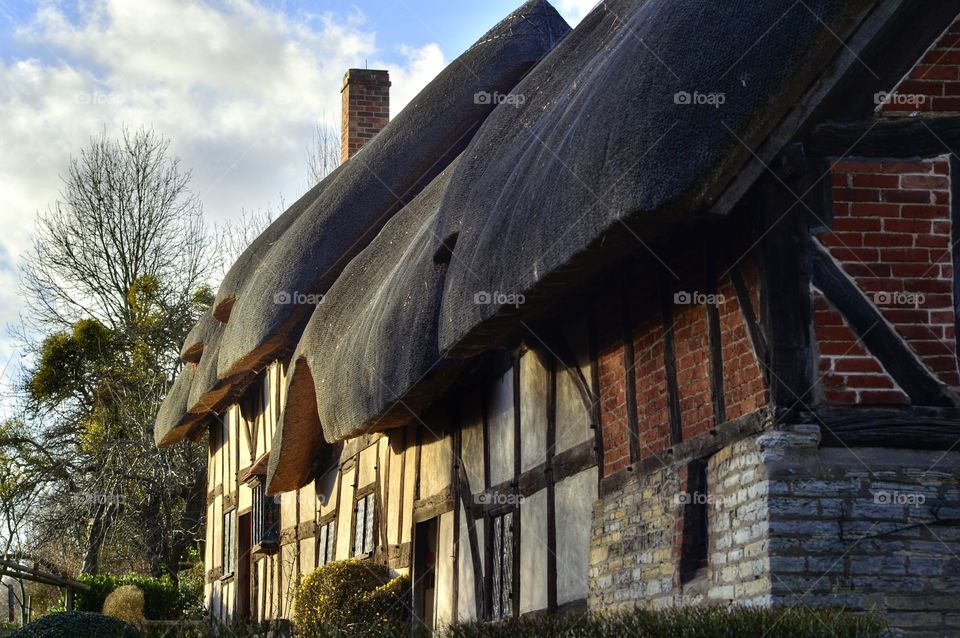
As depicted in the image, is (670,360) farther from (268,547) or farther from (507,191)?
(268,547)

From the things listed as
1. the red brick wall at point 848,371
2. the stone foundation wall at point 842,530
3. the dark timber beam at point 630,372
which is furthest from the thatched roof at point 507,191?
the stone foundation wall at point 842,530

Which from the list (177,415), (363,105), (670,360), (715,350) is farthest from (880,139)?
(177,415)

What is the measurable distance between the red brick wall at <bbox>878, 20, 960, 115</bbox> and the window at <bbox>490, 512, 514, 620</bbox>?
4.09 metres

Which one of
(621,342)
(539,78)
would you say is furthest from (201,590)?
(621,342)

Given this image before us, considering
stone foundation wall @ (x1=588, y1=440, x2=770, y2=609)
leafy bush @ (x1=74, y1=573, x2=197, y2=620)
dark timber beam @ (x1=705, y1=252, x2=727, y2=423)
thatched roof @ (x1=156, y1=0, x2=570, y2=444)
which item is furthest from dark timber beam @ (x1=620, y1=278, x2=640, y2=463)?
leafy bush @ (x1=74, y1=573, x2=197, y2=620)

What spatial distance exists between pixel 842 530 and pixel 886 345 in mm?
842

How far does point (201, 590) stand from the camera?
2241 centimetres

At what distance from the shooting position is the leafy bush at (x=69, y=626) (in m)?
7.53

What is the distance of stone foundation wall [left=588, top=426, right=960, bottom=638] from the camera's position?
538 cm

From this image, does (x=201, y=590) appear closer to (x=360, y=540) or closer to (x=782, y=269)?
(x=360, y=540)

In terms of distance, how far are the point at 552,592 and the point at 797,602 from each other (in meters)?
2.88

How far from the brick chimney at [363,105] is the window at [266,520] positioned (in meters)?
5.37

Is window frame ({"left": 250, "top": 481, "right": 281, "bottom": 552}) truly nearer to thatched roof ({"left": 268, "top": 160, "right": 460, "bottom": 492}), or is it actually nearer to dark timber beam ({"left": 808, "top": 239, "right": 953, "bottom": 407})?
thatched roof ({"left": 268, "top": 160, "right": 460, "bottom": 492})

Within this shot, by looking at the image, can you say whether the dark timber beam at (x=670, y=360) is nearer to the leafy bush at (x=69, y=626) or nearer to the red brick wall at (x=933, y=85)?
the red brick wall at (x=933, y=85)
